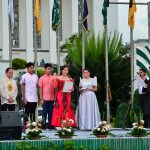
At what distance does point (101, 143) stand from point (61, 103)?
3.60m

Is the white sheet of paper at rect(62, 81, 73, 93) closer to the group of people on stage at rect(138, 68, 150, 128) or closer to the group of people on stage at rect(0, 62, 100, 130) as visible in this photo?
the group of people on stage at rect(0, 62, 100, 130)

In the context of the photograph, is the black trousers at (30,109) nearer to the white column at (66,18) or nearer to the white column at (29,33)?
the white column at (29,33)

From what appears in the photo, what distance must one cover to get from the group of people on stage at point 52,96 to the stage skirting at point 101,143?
10.2 ft

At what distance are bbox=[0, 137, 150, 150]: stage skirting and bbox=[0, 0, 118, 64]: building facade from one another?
30.3m

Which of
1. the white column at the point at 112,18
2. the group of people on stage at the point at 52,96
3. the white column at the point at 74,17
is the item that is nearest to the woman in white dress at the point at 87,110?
the group of people on stage at the point at 52,96

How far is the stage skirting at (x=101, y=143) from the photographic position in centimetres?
866

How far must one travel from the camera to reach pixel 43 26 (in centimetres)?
4128

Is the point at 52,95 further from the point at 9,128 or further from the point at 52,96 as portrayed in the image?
the point at 9,128

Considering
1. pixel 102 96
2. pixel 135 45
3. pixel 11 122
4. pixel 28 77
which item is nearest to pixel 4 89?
pixel 28 77

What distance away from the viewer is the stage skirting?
8664 millimetres

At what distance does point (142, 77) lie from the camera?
13141mm

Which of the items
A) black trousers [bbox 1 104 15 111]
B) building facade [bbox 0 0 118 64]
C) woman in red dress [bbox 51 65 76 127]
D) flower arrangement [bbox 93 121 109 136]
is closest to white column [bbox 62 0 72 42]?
building facade [bbox 0 0 118 64]

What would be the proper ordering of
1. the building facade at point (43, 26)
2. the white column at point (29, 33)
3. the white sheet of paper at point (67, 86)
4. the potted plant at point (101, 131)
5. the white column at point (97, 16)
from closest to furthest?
the potted plant at point (101, 131), the white sheet of paper at point (67, 86), the building facade at point (43, 26), the white column at point (29, 33), the white column at point (97, 16)

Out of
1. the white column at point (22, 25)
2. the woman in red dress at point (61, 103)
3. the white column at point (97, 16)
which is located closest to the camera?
the woman in red dress at point (61, 103)
